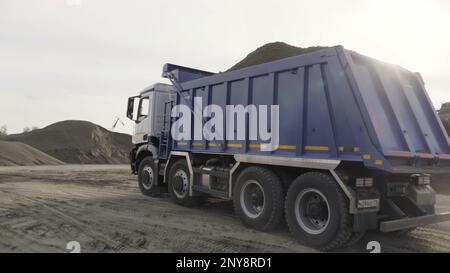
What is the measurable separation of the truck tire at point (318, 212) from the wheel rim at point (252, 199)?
2.77 ft

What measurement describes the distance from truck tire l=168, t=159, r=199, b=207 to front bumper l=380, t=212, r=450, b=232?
4.86 metres

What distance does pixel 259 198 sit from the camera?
22.2 feet

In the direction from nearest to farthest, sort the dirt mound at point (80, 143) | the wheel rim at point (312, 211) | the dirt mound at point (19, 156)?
the wheel rim at point (312, 211)
the dirt mound at point (19, 156)
the dirt mound at point (80, 143)

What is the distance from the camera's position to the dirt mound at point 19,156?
27.9 meters

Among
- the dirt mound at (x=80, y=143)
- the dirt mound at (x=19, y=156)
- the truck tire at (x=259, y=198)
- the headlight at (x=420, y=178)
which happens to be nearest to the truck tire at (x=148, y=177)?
the truck tire at (x=259, y=198)

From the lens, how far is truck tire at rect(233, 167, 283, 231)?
6.30 metres

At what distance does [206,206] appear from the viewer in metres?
9.26

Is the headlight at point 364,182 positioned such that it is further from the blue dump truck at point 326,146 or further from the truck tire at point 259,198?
the truck tire at point 259,198

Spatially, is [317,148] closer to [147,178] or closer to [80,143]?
[147,178]

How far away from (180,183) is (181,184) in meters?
0.05

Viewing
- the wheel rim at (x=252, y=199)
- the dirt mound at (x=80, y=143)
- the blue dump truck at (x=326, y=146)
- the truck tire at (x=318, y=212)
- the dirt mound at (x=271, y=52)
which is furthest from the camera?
the dirt mound at (x=80, y=143)

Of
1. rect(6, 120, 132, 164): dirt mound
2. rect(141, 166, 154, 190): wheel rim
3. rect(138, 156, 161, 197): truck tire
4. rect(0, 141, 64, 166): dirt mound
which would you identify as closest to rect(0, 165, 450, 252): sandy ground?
rect(138, 156, 161, 197): truck tire
